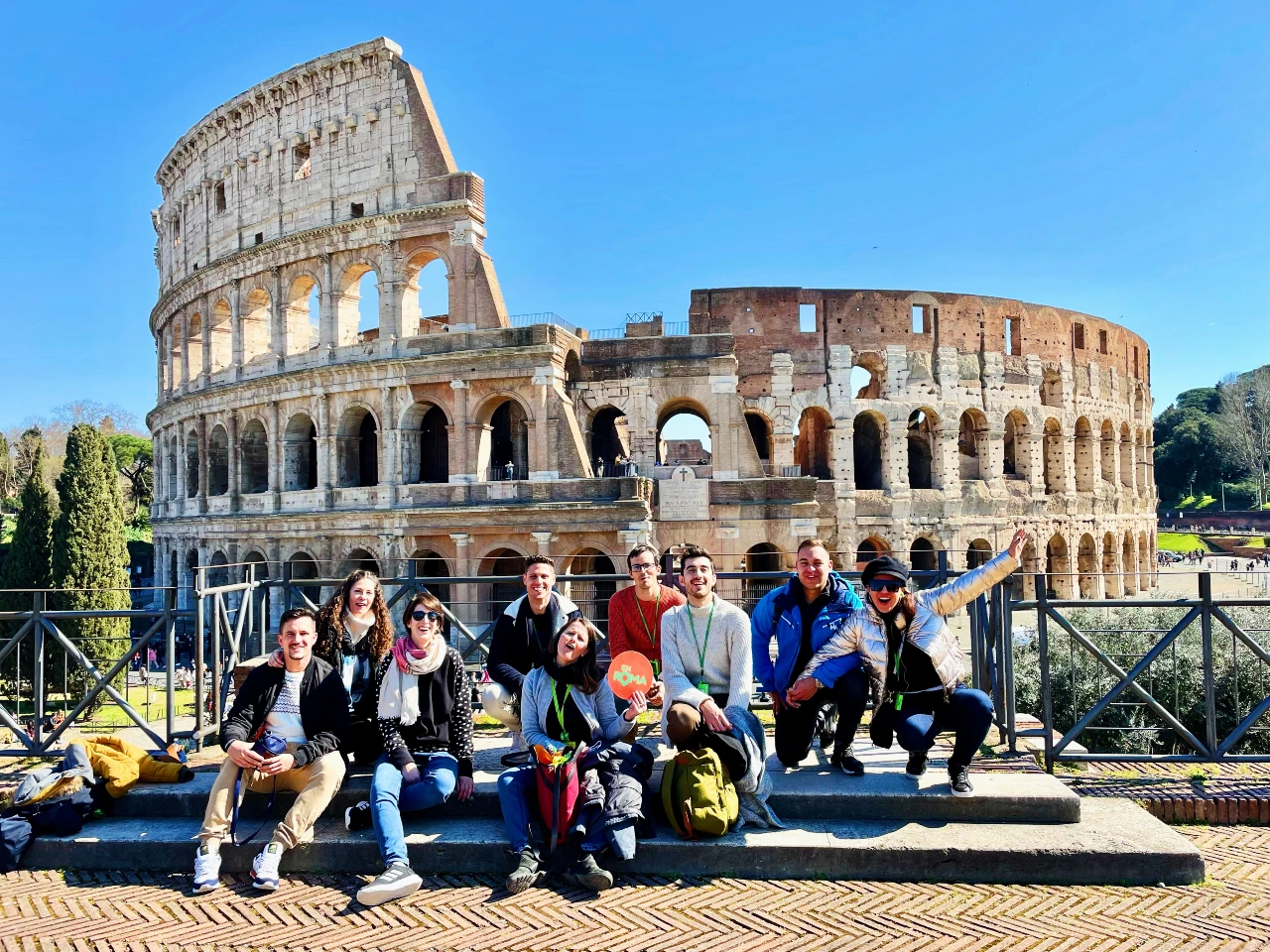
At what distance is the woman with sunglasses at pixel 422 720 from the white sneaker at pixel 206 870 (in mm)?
739

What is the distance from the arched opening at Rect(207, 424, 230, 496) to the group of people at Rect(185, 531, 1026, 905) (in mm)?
24845

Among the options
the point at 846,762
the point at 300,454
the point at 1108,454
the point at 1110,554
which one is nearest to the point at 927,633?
the point at 846,762

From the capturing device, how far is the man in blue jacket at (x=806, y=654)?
218 inches

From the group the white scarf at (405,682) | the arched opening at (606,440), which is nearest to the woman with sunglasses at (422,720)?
the white scarf at (405,682)

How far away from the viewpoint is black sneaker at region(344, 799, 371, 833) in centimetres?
520

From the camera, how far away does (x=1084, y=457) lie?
96.5 ft

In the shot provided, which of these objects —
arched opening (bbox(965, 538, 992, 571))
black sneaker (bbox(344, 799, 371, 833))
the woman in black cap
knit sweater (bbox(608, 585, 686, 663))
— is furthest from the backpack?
arched opening (bbox(965, 538, 992, 571))

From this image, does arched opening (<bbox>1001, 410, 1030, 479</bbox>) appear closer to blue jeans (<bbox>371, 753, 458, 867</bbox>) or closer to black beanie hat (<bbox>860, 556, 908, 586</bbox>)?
black beanie hat (<bbox>860, 556, 908, 586</bbox>)

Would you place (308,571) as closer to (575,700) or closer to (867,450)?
(867,450)

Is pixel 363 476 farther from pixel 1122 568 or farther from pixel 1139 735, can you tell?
pixel 1122 568

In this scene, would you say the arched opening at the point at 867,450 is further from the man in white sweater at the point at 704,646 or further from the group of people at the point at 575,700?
the man in white sweater at the point at 704,646

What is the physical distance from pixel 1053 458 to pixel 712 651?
26.5 metres

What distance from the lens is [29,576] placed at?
25.2 metres

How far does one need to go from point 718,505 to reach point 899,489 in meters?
6.16
